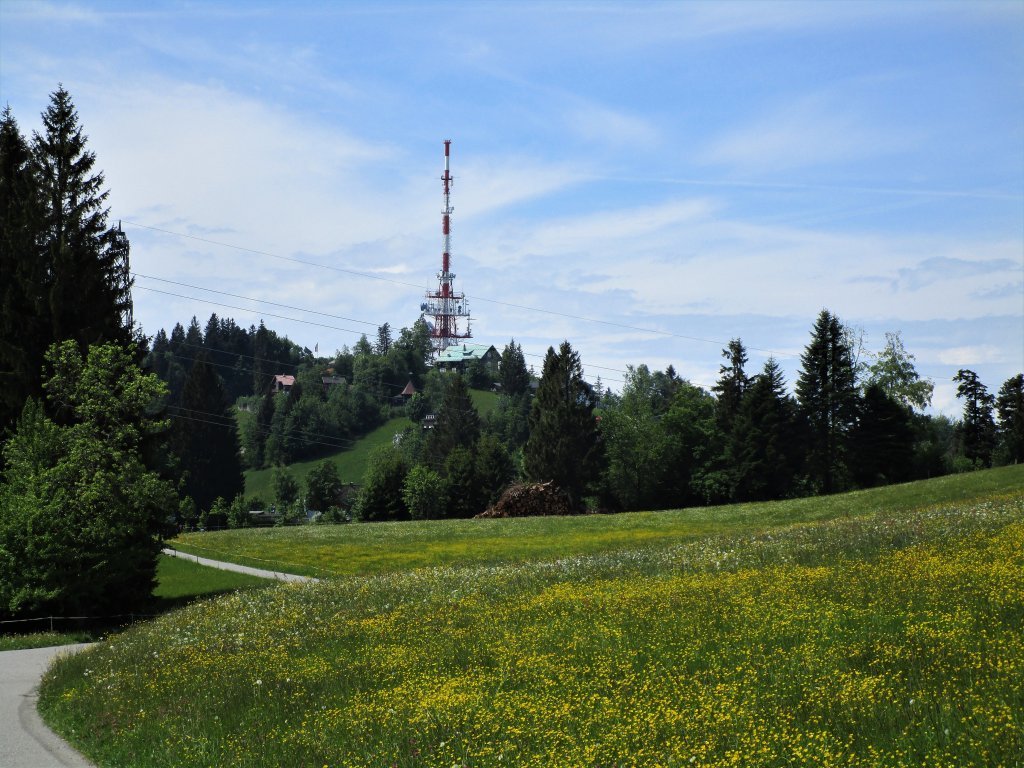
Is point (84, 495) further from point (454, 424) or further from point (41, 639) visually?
point (454, 424)

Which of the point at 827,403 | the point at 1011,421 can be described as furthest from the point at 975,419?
the point at 827,403

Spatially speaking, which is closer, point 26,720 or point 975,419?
point 26,720

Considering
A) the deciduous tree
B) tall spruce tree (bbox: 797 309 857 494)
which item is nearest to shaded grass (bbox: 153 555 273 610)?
the deciduous tree

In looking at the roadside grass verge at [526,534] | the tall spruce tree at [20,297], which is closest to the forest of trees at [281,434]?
the tall spruce tree at [20,297]

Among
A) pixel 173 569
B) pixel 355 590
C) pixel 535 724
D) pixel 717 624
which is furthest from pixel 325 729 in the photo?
pixel 173 569

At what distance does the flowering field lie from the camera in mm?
10023

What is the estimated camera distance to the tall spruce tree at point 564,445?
104625 mm

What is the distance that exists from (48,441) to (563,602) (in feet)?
75.5

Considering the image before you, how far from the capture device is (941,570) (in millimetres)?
16375

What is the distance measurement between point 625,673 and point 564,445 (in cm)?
9172

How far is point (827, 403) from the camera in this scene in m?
93.6

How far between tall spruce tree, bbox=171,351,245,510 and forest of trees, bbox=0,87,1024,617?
0.28 m

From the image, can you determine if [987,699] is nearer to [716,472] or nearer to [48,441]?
[48,441]

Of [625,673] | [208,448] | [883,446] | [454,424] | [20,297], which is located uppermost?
[20,297]
